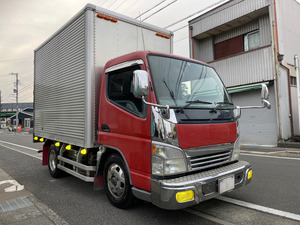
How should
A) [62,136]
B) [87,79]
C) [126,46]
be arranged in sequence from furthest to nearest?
[62,136], [126,46], [87,79]

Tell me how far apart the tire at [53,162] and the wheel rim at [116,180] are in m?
2.44

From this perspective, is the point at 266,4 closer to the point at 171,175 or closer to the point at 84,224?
the point at 171,175

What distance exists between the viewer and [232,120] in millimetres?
3508

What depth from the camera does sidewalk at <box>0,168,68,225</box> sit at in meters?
3.20

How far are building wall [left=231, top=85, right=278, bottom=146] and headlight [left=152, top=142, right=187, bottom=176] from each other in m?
10.7

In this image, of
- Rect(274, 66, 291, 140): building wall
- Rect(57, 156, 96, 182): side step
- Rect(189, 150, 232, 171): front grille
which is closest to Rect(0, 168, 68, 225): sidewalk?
Rect(57, 156, 96, 182): side step

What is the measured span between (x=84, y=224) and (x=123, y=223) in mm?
542

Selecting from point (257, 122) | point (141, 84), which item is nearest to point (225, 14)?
point (257, 122)

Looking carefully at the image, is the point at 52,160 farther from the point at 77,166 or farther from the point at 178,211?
the point at 178,211

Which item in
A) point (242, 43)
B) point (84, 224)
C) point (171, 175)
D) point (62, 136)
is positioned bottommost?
point (84, 224)

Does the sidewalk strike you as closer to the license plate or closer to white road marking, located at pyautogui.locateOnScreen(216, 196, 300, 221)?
the license plate

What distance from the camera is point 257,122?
40.8 ft

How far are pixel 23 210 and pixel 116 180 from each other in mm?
1575

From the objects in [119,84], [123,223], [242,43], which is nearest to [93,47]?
[119,84]
